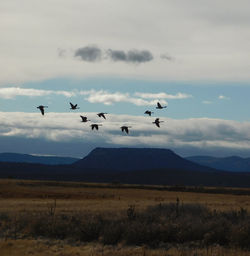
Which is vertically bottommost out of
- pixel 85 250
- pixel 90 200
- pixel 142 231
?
pixel 90 200

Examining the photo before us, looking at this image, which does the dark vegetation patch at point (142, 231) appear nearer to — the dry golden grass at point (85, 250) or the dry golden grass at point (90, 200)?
the dry golden grass at point (85, 250)

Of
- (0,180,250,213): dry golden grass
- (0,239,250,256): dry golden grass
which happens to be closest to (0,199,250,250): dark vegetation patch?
(0,239,250,256): dry golden grass

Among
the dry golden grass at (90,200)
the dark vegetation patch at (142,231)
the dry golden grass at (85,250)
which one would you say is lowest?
the dry golden grass at (90,200)

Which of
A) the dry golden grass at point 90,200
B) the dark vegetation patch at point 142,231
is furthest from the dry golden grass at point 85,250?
the dry golden grass at point 90,200

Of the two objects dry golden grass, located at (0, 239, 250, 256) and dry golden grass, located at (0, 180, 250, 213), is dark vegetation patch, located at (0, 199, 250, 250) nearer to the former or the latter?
dry golden grass, located at (0, 239, 250, 256)

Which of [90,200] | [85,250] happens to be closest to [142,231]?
[85,250]

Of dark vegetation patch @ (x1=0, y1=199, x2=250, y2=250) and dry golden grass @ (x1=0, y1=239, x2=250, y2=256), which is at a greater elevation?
dark vegetation patch @ (x1=0, y1=199, x2=250, y2=250)

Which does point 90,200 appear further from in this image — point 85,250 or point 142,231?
point 85,250

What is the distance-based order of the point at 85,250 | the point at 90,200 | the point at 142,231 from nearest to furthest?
the point at 85,250, the point at 142,231, the point at 90,200

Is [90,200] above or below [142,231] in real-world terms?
below

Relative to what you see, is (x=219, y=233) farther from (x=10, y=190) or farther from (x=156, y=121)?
(x=10, y=190)

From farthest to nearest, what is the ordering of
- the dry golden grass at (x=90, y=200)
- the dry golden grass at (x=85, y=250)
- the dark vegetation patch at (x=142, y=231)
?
the dry golden grass at (x=90, y=200), the dark vegetation patch at (x=142, y=231), the dry golden grass at (x=85, y=250)

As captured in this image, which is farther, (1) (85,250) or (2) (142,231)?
(2) (142,231)

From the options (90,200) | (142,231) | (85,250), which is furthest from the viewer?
(90,200)
